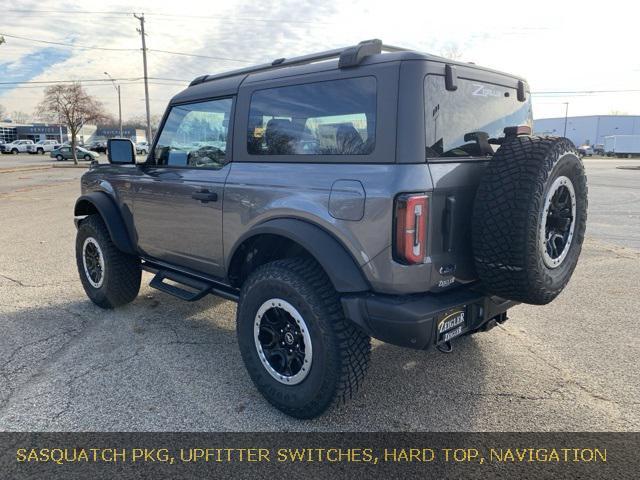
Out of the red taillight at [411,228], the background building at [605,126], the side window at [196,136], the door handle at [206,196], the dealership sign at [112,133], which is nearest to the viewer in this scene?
the red taillight at [411,228]

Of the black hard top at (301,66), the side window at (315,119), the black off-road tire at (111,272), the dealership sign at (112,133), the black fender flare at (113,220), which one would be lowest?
the black off-road tire at (111,272)

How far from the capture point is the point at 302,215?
282 cm

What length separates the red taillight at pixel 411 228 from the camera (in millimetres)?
2430

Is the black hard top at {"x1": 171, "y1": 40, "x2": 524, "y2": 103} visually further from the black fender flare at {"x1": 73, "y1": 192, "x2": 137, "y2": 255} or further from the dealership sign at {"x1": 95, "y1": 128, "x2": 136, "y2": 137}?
the dealership sign at {"x1": 95, "y1": 128, "x2": 136, "y2": 137}

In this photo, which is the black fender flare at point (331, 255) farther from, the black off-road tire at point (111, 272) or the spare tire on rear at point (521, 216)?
the black off-road tire at point (111, 272)

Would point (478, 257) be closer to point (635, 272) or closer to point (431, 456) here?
point (431, 456)

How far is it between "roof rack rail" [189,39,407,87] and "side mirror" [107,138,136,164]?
841 millimetres

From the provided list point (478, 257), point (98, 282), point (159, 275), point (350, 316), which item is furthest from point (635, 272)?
point (98, 282)

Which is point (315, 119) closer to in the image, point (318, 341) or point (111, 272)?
point (318, 341)

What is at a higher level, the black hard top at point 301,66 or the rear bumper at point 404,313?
the black hard top at point 301,66

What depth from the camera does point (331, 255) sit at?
2.66 m

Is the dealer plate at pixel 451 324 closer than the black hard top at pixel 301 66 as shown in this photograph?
Yes

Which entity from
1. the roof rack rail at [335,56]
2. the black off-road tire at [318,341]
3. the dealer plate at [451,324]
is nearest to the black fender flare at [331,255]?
the black off-road tire at [318,341]

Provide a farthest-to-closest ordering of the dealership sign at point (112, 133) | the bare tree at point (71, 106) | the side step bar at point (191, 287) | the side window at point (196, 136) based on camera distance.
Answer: the dealership sign at point (112, 133)
the bare tree at point (71, 106)
the side step bar at point (191, 287)
the side window at point (196, 136)
